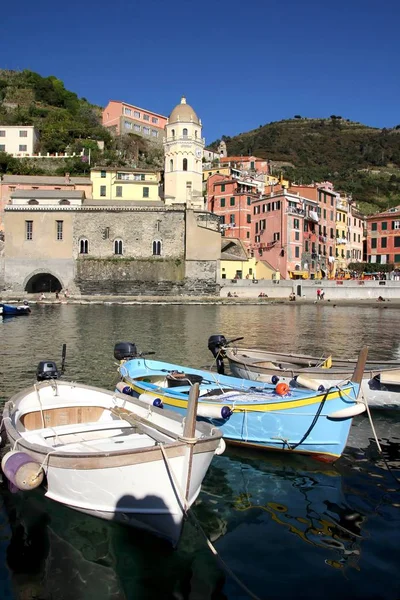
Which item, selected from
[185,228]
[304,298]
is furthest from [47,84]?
[304,298]

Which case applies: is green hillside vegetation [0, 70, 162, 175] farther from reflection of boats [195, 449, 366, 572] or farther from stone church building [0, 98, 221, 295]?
reflection of boats [195, 449, 366, 572]

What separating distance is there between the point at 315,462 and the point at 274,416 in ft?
3.40

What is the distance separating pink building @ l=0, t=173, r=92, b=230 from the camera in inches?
2462

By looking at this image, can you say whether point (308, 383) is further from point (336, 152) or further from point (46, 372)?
point (336, 152)

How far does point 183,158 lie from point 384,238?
94.1ft

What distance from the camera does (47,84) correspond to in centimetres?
9938

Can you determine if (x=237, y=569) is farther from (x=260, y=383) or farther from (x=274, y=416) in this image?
(x=260, y=383)

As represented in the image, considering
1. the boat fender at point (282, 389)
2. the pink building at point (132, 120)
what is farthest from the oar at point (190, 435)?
the pink building at point (132, 120)

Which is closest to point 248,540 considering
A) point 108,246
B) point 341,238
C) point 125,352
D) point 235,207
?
point 125,352

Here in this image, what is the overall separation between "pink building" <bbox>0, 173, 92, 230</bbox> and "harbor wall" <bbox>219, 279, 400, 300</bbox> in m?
22.4

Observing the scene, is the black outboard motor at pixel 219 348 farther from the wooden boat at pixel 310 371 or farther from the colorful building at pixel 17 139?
the colorful building at pixel 17 139

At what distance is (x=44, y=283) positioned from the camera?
6450 centimetres

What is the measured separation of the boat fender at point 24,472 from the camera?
5969mm

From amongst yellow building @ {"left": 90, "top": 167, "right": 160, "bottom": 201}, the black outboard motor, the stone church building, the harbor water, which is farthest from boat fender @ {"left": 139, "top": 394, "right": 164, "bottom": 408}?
yellow building @ {"left": 90, "top": 167, "right": 160, "bottom": 201}
